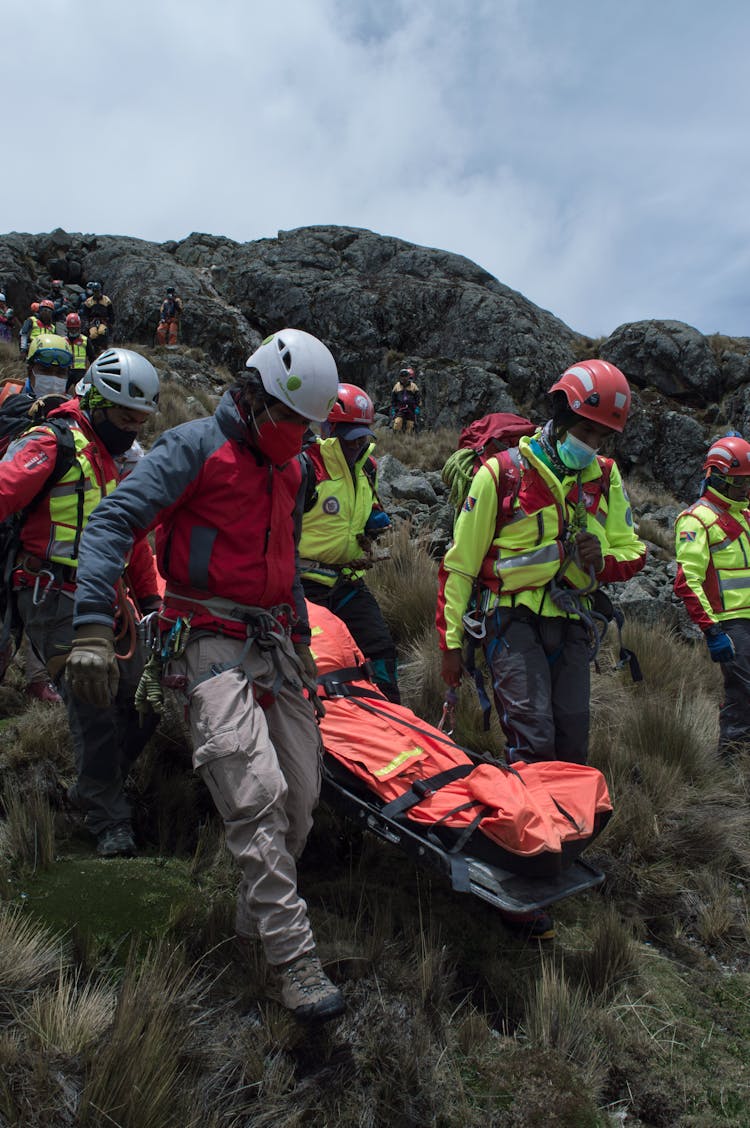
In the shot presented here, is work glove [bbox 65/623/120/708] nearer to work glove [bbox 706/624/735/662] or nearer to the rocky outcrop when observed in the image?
work glove [bbox 706/624/735/662]

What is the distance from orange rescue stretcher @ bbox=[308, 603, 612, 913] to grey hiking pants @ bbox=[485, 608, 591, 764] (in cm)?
24

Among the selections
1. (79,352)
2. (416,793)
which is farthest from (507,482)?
(79,352)

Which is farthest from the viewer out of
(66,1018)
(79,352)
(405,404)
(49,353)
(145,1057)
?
(405,404)

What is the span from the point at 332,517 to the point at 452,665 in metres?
1.60

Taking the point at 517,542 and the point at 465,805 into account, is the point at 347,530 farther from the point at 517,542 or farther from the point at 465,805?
the point at 465,805

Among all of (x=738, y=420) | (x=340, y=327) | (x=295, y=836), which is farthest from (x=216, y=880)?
(x=340, y=327)

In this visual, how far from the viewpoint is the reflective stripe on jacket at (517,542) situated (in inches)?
153

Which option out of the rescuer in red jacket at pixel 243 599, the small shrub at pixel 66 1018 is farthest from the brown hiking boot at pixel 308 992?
the small shrub at pixel 66 1018

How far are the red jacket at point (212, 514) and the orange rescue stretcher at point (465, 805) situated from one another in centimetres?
91

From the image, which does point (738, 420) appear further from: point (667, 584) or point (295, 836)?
point (295, 836)

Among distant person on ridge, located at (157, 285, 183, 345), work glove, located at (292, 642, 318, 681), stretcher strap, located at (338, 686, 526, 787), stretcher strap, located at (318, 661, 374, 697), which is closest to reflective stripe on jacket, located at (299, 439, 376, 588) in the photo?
stretcher strap, located at (318, 661, 374, 697)

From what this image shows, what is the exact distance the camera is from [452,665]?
4.03 meters

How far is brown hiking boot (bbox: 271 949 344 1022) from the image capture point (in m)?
2.45

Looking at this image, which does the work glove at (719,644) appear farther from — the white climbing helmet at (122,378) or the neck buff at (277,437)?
the white climbing helmet at (122,378)
